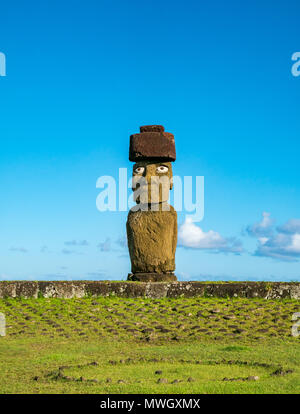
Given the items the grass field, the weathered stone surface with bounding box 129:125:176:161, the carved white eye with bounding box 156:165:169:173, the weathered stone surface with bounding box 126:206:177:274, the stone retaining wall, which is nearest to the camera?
the grass field

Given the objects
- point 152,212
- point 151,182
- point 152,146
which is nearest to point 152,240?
point 152,212

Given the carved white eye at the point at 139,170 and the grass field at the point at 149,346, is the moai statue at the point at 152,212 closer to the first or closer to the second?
the carved white eye at the point at 139,170

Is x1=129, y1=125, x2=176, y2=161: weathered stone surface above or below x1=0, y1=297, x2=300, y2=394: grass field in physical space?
above

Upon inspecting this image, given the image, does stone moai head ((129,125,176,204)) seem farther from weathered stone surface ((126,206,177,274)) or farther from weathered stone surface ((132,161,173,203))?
weathered stone surface ((126,206,177,274))

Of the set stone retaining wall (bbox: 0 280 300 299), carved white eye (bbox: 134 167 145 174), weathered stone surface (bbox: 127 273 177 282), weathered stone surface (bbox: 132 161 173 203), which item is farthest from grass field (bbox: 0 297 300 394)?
carved white eye (bbox: 134 167 145 174)

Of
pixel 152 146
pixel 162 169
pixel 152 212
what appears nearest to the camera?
pixel 152 212

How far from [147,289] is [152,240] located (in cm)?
193

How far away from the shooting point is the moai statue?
15.8 metres

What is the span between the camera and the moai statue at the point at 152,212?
51.8ft

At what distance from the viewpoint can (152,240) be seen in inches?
622

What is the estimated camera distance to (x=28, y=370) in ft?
26.0

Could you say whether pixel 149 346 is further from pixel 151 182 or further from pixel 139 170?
pixel 139 170

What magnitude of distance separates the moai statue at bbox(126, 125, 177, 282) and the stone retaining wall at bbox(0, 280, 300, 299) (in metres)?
1.39

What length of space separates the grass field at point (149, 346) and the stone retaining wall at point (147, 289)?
37 cm
